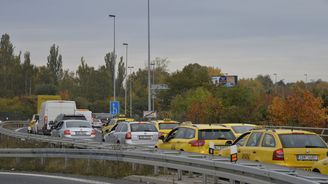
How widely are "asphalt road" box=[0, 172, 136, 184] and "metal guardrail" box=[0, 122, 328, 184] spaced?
108 centimetres

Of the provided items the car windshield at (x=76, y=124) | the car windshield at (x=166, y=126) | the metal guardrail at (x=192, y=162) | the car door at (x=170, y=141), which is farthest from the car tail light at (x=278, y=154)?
the car windshield at (x=76, y=124)

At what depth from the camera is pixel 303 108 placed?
6538 cm

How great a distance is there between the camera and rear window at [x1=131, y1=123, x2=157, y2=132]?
85.6 feet

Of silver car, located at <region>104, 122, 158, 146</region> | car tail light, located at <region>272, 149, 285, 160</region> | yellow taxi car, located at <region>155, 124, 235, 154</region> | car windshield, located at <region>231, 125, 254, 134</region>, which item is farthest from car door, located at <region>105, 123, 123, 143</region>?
car tail light, located at <region>272, 149, 285, 160</region>

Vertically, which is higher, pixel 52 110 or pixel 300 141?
pixel 52 110

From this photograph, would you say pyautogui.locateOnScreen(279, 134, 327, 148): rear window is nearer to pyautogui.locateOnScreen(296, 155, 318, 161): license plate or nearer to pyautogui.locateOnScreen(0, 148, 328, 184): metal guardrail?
pyautogui.locateOnScreen(296, 155, 318, 161): license plate

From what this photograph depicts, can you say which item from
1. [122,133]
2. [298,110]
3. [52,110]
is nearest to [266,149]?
[122,133]

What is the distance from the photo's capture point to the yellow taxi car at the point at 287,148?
1384cm

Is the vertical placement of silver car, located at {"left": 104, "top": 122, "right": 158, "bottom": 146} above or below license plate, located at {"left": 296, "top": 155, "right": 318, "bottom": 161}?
above

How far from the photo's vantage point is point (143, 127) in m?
26.3

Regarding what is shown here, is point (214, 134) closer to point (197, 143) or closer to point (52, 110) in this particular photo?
point (197, 143)

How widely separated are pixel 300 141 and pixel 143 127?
12704 mm

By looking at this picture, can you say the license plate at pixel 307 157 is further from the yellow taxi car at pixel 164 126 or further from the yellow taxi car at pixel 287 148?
the yellow taxi car at pixel 164 126

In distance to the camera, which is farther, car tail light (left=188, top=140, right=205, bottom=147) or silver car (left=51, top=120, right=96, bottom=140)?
silver car (left=51, top=120, right=96, bottom=140)
